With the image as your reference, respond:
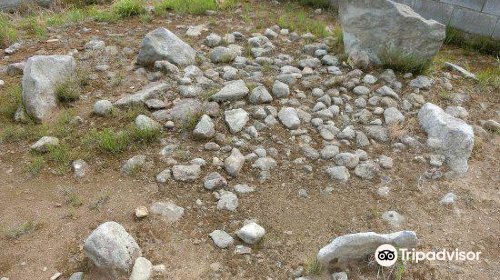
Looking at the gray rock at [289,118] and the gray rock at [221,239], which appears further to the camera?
the gray rock at [289,118]

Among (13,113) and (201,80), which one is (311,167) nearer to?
(201,80)

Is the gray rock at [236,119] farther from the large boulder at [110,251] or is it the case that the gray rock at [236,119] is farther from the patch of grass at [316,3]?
the patch of grass at [316,3]

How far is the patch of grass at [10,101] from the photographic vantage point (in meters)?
4.01

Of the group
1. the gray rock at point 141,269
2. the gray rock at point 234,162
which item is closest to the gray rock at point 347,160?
the gray rock at point 234,162

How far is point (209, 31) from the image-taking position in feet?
19.6

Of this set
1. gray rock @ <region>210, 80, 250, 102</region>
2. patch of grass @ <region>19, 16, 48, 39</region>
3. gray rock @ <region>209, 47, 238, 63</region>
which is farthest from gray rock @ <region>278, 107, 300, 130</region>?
patch of grass @ <region>19, 16, 48, 39</region>

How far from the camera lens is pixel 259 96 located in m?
4.25

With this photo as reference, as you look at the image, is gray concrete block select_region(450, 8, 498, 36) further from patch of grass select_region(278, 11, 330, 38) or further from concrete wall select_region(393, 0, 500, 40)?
patch of grass select_region(278, 11, 330, 38)

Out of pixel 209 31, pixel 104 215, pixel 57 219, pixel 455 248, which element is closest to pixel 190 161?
pixel 104 215

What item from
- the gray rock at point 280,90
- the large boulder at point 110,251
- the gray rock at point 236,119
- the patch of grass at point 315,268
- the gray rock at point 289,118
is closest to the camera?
the large boulder at point 110,251

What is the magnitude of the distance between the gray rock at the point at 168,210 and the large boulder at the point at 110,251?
416 millimetres

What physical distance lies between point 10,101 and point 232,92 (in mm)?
2203

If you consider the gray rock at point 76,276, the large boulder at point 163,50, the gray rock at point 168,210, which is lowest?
the gray rock at point 168,210

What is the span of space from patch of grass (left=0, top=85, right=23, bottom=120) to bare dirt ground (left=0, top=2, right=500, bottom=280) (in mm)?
433
